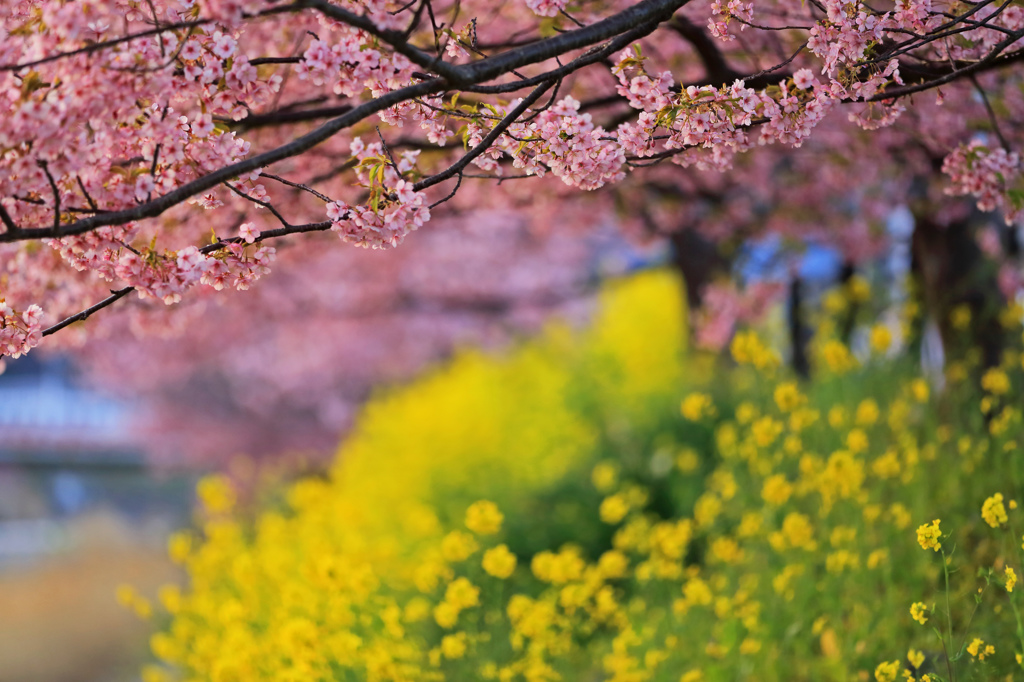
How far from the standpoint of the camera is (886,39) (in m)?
2.77

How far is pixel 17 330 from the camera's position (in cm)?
228

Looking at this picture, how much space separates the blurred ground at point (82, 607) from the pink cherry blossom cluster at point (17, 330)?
7.80 metres

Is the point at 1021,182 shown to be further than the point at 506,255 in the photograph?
No

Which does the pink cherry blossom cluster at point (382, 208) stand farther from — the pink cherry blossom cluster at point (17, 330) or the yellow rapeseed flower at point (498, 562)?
the yellow rapeseed flower at point (498, 562)

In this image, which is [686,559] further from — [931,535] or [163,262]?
[163,262]

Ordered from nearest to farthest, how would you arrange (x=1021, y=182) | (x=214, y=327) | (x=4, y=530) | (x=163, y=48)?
(x=163, y=48), (x=1021, y=182), (x=214, y=327), (x=4, y=530)

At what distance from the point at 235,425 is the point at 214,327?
12.6 feet

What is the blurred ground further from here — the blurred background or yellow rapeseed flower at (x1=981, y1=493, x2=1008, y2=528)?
yellow rapeseed flower at (x1=981, y1=493, x2=1008, y2=528)

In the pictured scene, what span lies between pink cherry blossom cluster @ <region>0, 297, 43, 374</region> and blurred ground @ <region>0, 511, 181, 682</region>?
7801 mm

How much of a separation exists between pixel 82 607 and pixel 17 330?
1314 centimetres

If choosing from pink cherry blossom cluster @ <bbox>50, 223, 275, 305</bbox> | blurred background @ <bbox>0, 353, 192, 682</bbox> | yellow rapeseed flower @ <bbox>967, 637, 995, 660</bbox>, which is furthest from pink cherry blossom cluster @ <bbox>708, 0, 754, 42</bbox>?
blurred background @ <bbox>0, 353, 192, 682</bbox>

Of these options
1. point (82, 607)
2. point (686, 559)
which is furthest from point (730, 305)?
point (82, 607)

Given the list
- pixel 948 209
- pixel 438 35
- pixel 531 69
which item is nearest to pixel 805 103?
pixel 438 35

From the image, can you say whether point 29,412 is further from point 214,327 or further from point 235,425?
point 214,327
